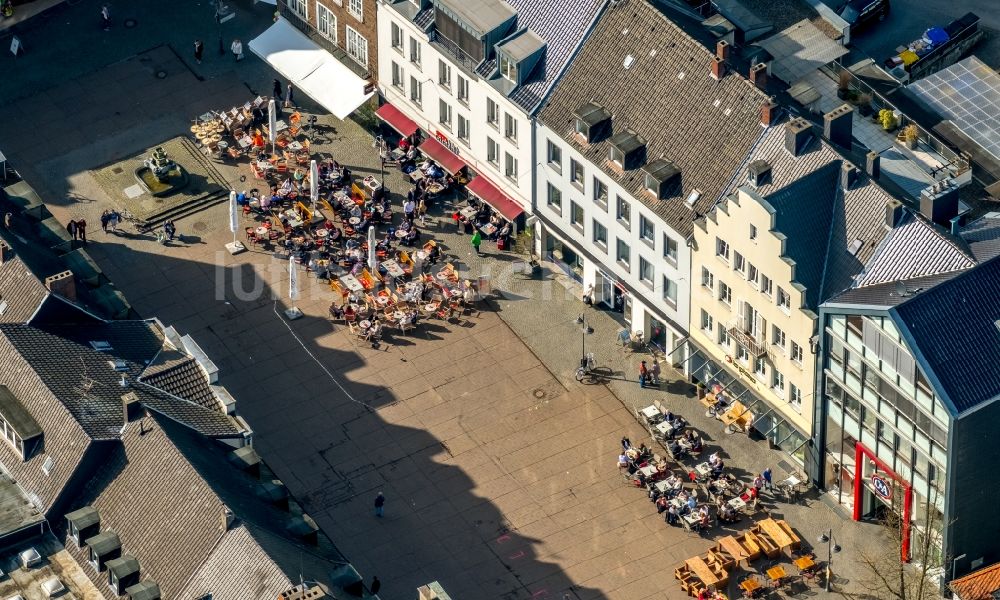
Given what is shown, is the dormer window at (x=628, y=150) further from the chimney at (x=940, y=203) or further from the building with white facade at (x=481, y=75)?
the chimney at (x=940, y=203)

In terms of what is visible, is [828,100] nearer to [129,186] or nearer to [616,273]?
[616,273]

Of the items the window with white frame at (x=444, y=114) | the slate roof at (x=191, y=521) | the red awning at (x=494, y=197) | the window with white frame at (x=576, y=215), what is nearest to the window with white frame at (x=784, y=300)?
the window with white frame at (x=576, y=215)

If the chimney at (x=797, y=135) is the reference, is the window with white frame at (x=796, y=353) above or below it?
below

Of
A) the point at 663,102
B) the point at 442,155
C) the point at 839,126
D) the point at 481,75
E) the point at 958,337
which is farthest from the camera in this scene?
the point at 442,155

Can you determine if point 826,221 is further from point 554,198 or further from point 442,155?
point 442,155

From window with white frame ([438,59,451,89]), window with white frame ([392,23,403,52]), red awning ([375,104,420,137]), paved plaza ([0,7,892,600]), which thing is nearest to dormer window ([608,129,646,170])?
paved plaza ([0,7,892,600])

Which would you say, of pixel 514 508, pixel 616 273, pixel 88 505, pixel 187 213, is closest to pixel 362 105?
pixel 187 213

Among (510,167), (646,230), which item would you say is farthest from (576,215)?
(646,230)
